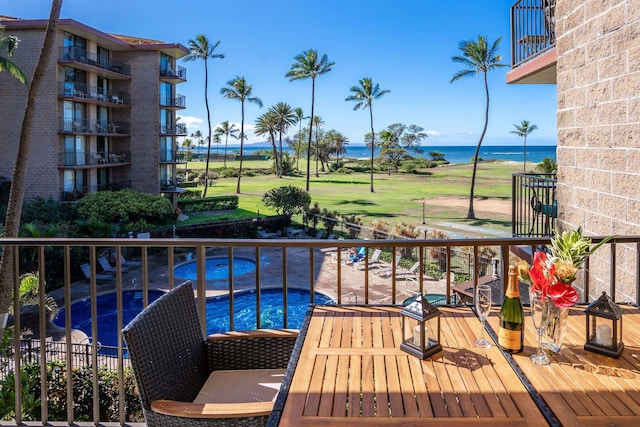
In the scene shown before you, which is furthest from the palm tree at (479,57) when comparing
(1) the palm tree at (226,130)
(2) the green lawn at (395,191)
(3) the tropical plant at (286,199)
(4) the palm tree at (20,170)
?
(1) the palm tree at (226,130)

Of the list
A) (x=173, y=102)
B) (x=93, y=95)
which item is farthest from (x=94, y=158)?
(x=173, y=102)

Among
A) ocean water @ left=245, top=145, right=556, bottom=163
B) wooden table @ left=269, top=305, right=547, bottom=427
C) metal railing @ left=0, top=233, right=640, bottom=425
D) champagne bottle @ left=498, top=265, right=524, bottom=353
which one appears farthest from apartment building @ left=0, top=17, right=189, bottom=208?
ocean water @ left=245, top=145, right=556, bottom=163

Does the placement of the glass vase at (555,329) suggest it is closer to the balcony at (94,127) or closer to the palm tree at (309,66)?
the balcony at (94,127)

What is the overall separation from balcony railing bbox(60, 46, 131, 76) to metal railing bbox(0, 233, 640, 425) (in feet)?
25.3

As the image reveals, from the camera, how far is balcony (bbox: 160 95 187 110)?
2355cm

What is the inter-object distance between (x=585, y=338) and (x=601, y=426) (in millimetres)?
600

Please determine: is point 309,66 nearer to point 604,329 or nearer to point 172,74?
point 172,74

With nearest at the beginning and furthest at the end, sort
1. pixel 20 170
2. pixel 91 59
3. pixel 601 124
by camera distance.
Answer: pixel 601 124 → pixel 20 170 → pixel 91 59

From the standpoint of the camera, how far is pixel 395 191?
1620 inches

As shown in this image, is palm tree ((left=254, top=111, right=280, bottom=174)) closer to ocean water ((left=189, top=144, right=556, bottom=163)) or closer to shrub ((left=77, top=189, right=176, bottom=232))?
ocean water ((left=189, top=144, right=556, bottom=163))

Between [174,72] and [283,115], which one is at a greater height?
[283,115]

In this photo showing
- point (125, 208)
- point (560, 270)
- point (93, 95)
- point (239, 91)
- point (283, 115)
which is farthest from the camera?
point (283, 115)

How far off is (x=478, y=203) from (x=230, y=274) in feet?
116

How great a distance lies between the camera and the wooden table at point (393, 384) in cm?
121
